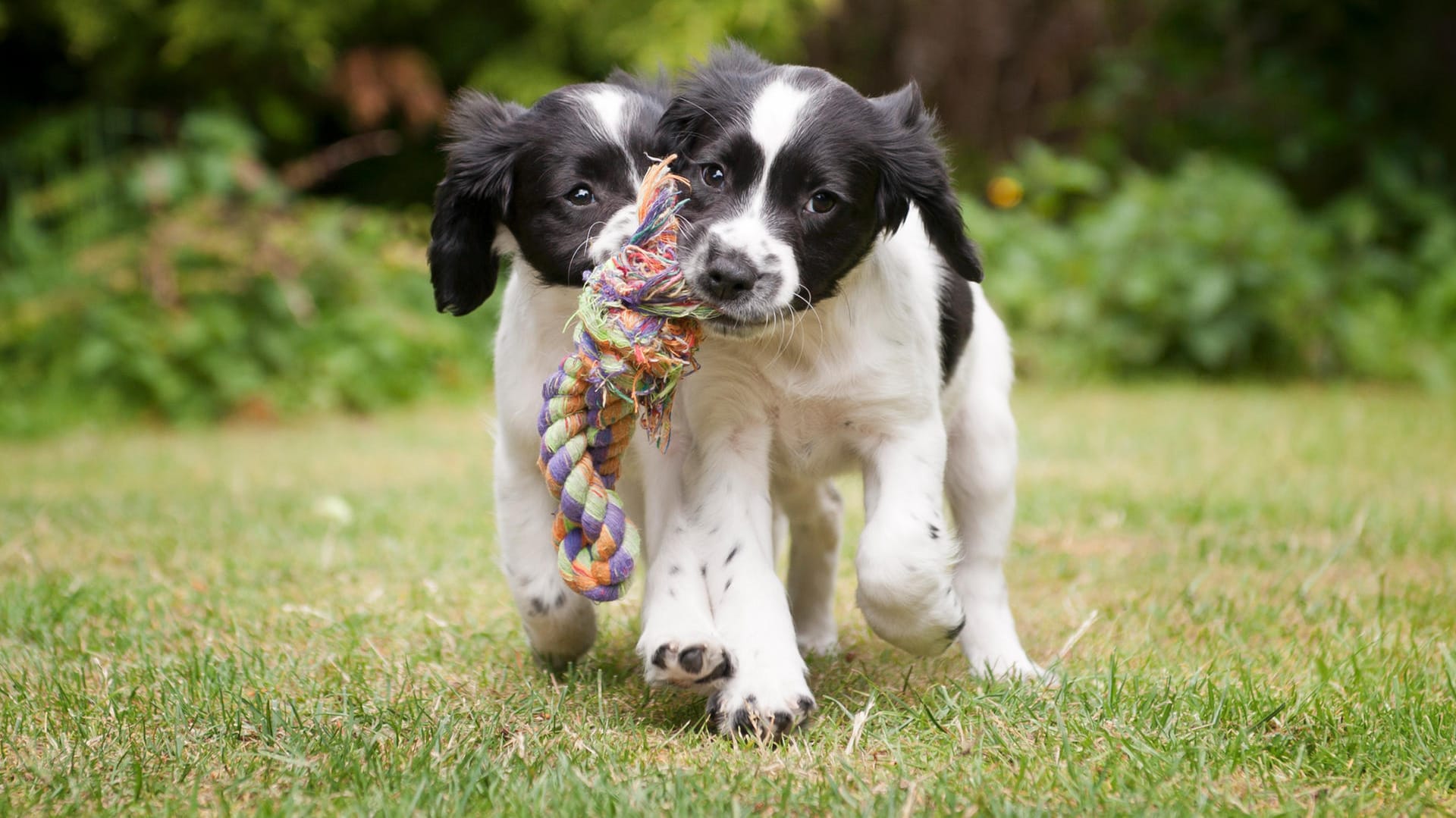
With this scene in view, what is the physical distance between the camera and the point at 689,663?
2.35m

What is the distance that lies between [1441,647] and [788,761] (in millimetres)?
1352

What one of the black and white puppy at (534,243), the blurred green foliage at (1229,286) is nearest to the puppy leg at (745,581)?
the black and white puppy at (534,243)

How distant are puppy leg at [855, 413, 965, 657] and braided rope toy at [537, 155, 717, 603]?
1.36ft

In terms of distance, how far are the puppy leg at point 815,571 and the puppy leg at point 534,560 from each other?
609 millimetres

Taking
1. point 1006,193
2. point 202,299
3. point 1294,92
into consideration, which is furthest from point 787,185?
point 1294,92

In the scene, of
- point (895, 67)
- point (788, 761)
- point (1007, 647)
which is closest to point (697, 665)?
point (788, 761)

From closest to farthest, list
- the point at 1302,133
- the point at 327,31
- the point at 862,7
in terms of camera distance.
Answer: the point at 327,31
the point at 1302,133
the point at 862,7

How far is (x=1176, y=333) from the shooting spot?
796 centimetres

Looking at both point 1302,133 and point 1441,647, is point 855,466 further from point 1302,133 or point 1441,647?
point 1302,133

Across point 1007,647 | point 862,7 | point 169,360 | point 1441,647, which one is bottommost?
point 169,360

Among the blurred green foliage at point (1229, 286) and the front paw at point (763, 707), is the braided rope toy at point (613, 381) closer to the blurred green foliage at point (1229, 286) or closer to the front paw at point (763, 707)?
the front paw at point (763, 707)

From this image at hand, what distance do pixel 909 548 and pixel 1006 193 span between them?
248 inches

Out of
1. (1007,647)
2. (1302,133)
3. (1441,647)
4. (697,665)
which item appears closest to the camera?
(697,665)

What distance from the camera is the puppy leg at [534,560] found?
2744mm
